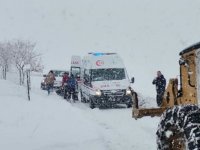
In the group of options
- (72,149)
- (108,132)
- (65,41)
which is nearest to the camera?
(72,149)

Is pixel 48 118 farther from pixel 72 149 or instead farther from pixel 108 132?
pixel 72 149

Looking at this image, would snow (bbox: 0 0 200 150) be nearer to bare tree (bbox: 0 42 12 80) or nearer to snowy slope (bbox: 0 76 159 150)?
bare tree (bbox: 0 42 12 80)

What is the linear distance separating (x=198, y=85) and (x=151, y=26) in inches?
2518

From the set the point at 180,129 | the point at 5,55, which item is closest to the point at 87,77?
the point at 180,129

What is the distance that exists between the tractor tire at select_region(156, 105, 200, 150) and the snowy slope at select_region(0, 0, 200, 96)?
158 feet

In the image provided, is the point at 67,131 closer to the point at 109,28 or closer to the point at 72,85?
the point at 72,85

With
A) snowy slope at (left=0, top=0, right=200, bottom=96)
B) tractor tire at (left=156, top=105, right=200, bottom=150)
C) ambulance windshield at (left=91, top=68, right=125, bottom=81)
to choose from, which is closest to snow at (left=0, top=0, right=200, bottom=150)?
snowy slope at (left=0, top=0, right=200, bottom=96)

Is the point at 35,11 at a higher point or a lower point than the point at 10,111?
higher

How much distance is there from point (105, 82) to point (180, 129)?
624 inches

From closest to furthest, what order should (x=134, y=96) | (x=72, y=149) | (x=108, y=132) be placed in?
(x=134, y=96) → (x=72, y=149) → (x=108, y=132)

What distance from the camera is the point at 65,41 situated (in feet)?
229

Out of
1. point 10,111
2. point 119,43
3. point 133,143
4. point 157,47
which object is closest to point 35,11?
point 119,43

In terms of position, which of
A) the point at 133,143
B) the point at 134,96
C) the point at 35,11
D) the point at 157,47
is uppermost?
the point at 35,11

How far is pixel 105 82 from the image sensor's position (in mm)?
22062
